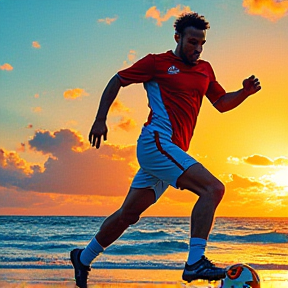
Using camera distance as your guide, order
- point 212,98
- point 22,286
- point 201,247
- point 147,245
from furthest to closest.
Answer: point 147,245 < point 22,286 < point 212,98 < point 201,247

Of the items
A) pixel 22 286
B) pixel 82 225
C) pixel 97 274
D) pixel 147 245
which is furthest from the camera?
pixel 82 225

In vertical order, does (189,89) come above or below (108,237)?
above

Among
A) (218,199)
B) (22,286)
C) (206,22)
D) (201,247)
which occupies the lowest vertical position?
(22,286)

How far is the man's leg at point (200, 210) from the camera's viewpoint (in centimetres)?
450

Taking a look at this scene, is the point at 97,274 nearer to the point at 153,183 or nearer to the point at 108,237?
the point at 108,237

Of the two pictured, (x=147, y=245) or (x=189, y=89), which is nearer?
(x=189, y=89)

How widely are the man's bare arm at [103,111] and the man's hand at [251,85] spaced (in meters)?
1.13

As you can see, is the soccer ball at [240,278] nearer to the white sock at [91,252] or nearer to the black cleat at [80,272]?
the white sock at [91,252]

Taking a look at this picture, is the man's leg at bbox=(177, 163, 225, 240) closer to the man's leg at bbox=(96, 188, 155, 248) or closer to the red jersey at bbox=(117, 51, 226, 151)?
the red jersey at bbox=(117, 51, 226, 151)

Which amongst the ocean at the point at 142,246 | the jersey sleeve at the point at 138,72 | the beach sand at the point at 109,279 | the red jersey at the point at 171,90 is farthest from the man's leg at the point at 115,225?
the ocean at the point at 142,246

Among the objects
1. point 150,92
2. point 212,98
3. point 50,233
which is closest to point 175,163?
point 150,92

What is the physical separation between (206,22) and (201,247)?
1870mm

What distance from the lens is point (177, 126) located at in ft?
16.2

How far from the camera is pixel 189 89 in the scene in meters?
5.02
